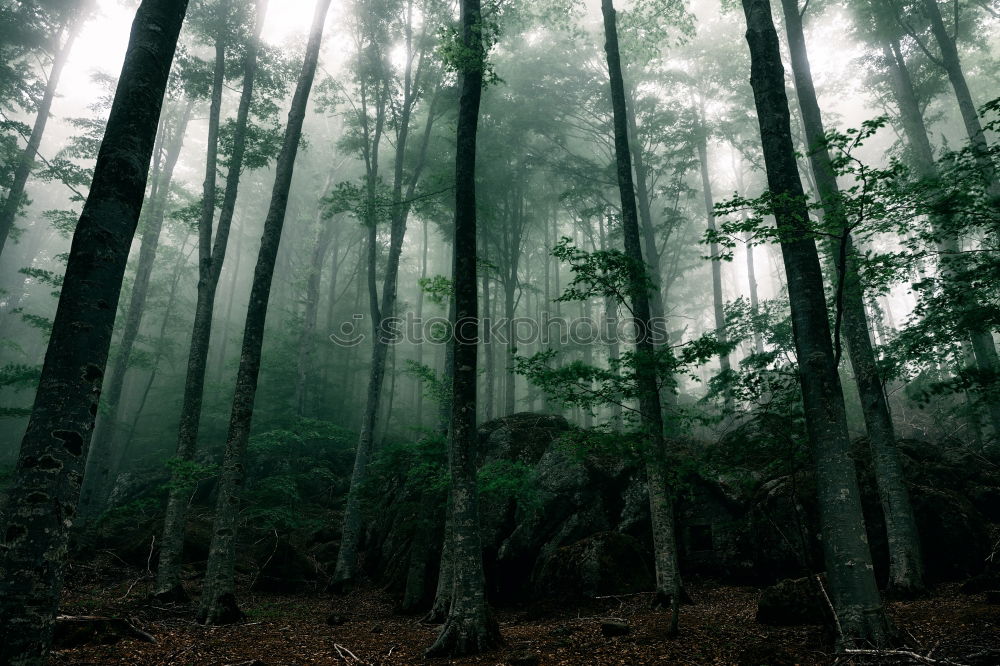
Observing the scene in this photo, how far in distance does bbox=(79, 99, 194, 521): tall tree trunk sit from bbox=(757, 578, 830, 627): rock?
Answer: 55.8 ft

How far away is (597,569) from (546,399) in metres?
3.46

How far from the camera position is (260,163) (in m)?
13.1

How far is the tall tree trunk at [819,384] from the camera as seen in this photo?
449cm

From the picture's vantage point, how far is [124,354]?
717 inches

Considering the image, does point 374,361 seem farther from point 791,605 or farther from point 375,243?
point 791,605

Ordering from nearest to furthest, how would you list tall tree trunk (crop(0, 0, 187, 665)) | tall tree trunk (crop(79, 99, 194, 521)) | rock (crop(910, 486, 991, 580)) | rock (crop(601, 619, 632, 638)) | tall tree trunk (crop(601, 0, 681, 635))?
tall tree trunk (crop(0, 0, 187, 665))
rock (crop(601, 619, 632, 638))
tall tree trunk (crop(601, 0, 681, 635))
rock (crop(910, 486, 991, 580))
tall tree trunk (crop(79, 99, 194, 521))

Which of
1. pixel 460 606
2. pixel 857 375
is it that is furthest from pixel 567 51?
pixel 460 606

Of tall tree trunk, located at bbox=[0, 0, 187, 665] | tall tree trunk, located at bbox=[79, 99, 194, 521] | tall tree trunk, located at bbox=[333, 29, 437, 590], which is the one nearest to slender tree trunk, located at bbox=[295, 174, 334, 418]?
tall tree trunk, located at bbox=[333, 29, 437, 590]

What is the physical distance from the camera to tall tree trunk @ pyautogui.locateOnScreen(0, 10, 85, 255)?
54.5ft

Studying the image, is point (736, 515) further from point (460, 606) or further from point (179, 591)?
point (179, 591)

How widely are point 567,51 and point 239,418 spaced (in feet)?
65.9

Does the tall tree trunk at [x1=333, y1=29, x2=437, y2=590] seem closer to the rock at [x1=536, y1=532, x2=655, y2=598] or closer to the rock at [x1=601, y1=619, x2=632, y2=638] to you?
the rock at [x1=536, y1=532, x2=655, y2=598]

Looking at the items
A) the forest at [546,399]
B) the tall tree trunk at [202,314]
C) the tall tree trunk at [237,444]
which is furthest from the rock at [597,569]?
the tall tree trunk at [202,314]

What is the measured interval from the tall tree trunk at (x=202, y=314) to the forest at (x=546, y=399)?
70mm
